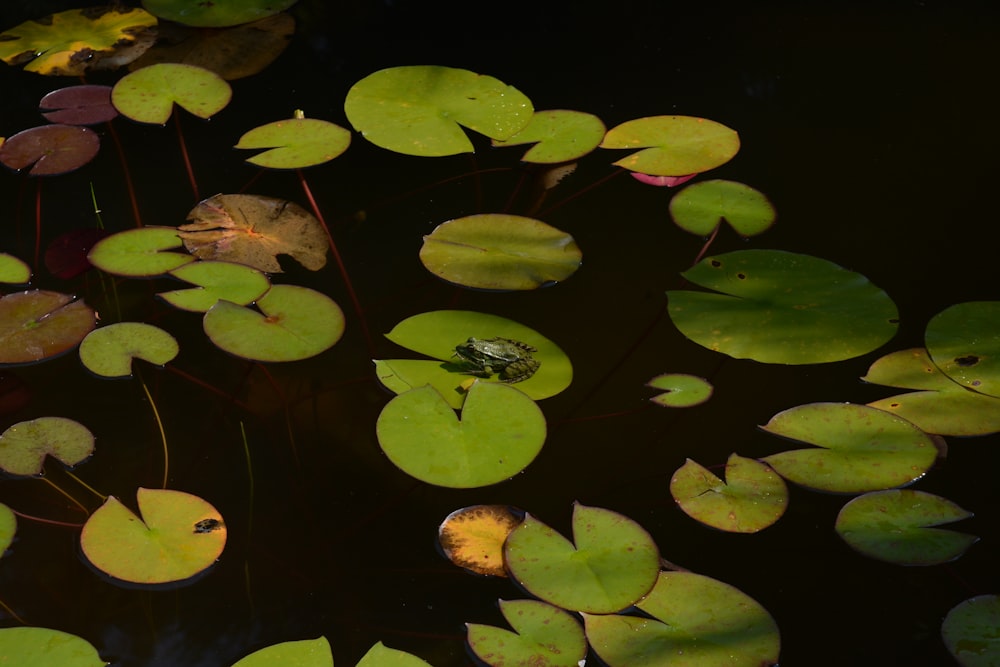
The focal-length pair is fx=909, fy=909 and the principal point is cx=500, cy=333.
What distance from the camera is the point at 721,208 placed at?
2.03 m

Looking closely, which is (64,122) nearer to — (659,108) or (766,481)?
(659,108)

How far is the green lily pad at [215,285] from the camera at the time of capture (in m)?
1.79

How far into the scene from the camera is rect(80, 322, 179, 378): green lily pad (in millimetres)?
1697

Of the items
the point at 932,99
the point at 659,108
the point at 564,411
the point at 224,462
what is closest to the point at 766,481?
the point at 564,411

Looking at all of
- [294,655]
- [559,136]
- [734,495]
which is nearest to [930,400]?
[734,495]

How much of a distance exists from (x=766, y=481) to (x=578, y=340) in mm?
459

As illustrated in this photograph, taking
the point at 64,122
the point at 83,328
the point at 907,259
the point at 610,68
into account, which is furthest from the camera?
the point at 610,68

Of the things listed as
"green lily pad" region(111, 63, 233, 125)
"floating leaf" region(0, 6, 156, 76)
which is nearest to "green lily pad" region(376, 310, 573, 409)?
"green lily pad" region(111, 63, 233, 125)

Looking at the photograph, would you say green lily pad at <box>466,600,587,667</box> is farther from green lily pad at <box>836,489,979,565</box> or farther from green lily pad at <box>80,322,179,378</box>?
green lily pad at <box>80,322,179,378</box>

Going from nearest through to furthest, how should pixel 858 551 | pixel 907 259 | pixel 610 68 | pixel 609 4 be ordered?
1. pixel 858 551
2. pixel 907 259
3. pixel 610 68
4. pixel 609 4

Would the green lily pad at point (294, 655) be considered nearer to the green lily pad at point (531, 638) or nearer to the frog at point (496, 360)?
the green lily pad at point (531, 638)

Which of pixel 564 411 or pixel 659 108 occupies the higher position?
pixel 659 108

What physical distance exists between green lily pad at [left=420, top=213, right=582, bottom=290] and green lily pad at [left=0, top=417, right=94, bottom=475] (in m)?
0.73

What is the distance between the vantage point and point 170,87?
7.67ft
